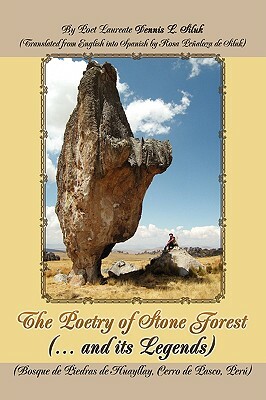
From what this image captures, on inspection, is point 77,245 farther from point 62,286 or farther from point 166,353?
point 166,353

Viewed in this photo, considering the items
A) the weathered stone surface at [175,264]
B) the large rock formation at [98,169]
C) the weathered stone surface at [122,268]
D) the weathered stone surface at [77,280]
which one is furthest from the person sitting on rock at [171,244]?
the weathered stone surface at [77,280]

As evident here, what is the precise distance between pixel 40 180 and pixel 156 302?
206 inches

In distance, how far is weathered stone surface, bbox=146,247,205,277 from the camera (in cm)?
1902

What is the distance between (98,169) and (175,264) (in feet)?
→ 23.6

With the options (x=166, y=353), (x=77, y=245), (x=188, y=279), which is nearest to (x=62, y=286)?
(x=77, y=245)

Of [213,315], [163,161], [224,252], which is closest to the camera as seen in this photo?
[213,315]

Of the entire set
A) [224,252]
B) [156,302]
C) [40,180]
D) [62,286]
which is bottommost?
[62,286]

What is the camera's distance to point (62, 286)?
16469 millimetres

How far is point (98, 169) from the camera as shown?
51.9 ft

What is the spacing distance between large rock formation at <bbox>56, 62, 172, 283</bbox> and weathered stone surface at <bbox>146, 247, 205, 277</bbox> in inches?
129

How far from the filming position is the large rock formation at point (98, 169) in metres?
15.8

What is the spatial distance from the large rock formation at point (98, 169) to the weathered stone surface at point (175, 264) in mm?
3267

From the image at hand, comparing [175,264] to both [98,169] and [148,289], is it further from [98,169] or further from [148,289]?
[98,169]

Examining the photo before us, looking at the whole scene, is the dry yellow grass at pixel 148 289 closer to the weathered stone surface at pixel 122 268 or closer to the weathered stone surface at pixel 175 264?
the weathered stone surface at pixel 175 264
